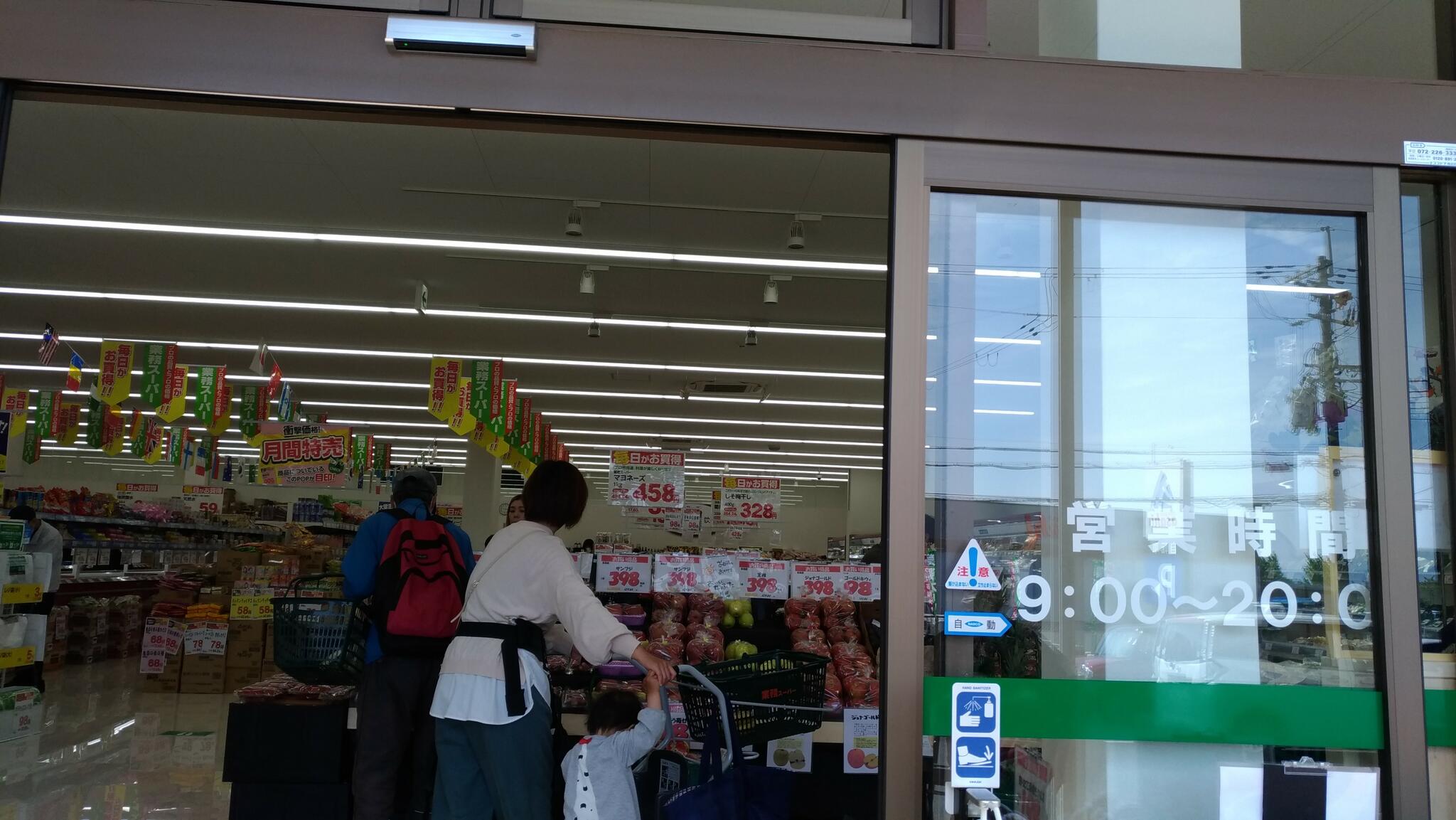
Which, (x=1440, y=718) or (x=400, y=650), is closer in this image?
(x=1440, y=718)

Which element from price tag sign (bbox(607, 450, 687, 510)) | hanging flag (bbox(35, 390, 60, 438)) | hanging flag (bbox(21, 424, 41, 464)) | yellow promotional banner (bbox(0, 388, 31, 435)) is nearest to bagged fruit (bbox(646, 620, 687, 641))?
price tag sign (bbox(607, 450, 687, 510))

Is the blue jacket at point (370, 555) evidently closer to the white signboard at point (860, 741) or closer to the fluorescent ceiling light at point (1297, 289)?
the white signboard at point (860, 741)

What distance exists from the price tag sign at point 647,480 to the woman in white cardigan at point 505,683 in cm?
359

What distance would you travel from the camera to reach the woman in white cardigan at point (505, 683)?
3.13 m

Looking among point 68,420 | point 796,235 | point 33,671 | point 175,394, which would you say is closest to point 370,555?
point 796,235

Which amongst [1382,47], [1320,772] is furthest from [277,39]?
[1320,772]

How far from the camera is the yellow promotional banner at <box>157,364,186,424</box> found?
10.5 m

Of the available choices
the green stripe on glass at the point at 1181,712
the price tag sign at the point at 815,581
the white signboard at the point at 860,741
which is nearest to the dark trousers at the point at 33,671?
the price tag sign at the point at 815,581

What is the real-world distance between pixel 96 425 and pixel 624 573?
1146 centimetres

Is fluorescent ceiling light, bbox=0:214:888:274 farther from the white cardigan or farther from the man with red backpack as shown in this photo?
the white cardigan

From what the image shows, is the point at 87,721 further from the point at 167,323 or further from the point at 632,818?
the point at 632,818

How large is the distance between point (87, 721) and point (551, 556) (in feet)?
21.5

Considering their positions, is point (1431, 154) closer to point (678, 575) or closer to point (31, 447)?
point (678, 575)

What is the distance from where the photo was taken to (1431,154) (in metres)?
2.64
